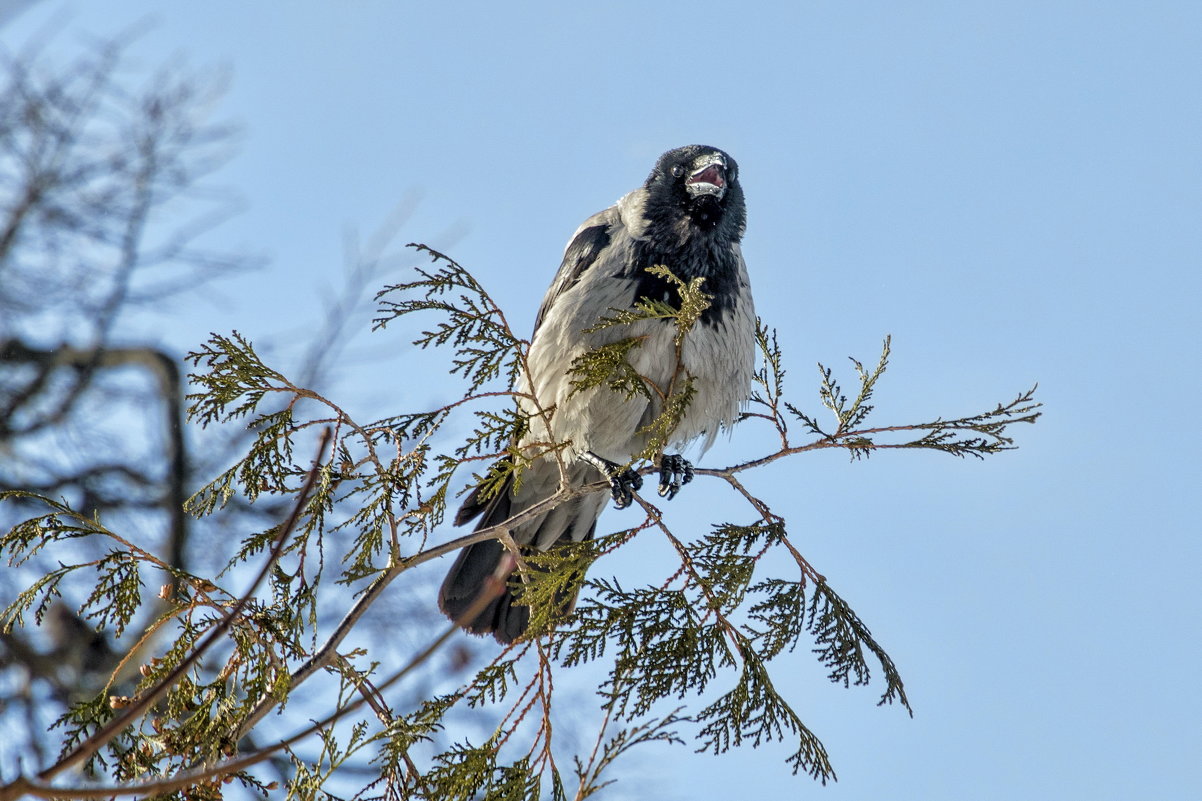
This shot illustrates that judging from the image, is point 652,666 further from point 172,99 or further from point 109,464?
point 172,99

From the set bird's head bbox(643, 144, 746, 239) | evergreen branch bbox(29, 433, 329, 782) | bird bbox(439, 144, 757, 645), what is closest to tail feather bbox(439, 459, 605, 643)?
bird bbox(439, 144, 757, 645)

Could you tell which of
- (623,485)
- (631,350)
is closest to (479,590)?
(623,485)

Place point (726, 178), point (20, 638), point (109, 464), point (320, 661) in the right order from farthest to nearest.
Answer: point (109, 464) → point (20, 638) → point (726, 178) → point (320, 661)

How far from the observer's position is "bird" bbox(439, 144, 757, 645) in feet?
13.4

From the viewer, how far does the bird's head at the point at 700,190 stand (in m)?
4.41

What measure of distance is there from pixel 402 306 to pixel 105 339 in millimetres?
6665

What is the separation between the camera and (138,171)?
899 cm

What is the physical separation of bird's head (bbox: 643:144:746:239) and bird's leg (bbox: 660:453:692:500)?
3.01 ft

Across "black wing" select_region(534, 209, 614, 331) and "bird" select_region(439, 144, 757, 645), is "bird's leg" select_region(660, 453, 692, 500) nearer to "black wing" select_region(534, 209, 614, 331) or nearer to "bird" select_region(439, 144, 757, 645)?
"bird" select_region(439, 144, 757, 645)

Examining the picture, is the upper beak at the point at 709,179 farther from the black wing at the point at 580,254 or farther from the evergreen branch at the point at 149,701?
the evergreen branch at the point at 149,701

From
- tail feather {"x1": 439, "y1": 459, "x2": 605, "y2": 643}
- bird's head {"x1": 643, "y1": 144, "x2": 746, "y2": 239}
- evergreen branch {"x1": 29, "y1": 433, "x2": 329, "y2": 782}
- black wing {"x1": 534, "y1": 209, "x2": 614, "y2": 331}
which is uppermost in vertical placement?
bird's head {"x1": 643, "y1": 144, "x2": 746, "y2": 239}

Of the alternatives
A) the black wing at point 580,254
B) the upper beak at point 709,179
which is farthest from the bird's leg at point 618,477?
the upper beak at point 709,179

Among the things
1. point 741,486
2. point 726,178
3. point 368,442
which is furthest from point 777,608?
point 726,178

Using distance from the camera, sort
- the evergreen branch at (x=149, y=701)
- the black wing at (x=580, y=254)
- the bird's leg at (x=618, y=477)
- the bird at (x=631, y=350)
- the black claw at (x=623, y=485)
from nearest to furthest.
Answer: the evergreen branch at (x=149, y=701)
the black claw at (x=623, y=485)
the bird's leg at (x=618, y=477)
the bird at (x=631, y=350)
the black wing at (x=580, y=254)
